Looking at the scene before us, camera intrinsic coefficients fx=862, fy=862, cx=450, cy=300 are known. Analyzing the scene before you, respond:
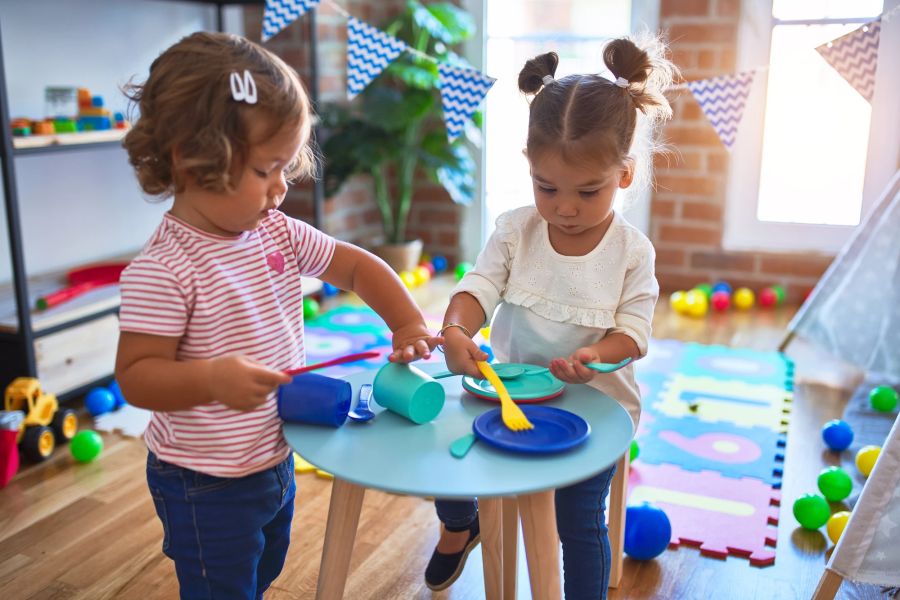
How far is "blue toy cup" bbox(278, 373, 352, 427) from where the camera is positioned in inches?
40.0

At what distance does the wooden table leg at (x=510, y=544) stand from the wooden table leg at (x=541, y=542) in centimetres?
22

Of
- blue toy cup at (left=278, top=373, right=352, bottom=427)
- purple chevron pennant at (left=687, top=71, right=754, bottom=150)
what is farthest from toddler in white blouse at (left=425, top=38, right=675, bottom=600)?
purple chevron pennant at (left=687, top=71, right=754, bottom=150)

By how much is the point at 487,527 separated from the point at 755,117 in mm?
2501

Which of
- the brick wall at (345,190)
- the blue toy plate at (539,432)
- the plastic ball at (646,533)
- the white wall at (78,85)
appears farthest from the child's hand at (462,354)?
the brick wall at (345,190)

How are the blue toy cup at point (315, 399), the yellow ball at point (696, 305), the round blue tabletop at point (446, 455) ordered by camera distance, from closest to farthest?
the round blue tabletop at point (446, 455) < the blue toy cup at point (315, 399) < the yellow ball at point (696, 305)

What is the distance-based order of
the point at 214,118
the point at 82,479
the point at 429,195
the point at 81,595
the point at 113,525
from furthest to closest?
the point at 429,195 < the point at 82,479 < the point at 113,525 < the point at 81,595 < the point at 214,118

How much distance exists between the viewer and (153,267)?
0.98 m

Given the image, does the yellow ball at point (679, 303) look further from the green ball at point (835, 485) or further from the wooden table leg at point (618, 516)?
the wooden table leg at point (618, 516)

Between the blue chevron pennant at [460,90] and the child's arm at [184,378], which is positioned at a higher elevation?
the blue chevron pennant at [460,90]

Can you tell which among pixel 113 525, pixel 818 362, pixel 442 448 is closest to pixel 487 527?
pixel 442 448

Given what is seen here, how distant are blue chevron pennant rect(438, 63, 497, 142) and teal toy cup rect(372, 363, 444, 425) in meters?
1.26

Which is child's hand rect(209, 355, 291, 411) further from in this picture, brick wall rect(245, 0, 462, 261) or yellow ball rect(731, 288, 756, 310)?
yellow ball rect(731, 288, 756, 310)

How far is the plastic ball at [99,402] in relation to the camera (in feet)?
7.38

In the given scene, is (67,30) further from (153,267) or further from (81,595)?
(153,267)
